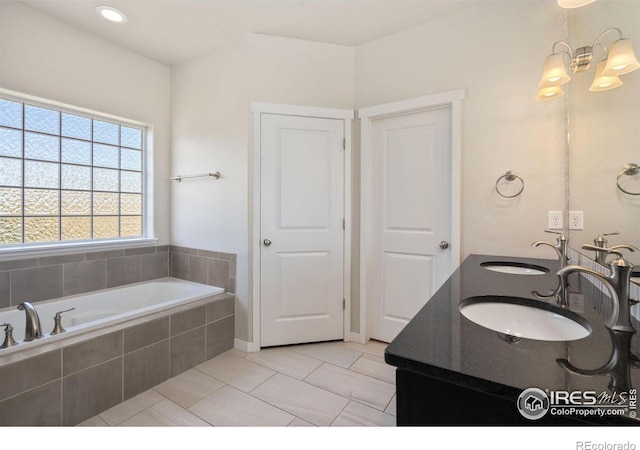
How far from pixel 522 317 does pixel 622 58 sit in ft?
3.80

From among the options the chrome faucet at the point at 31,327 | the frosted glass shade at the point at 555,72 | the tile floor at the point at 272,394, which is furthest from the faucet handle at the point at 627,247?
the chrome faucet at the point at 31,327

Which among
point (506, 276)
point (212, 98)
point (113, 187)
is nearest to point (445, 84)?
point (506, 276)

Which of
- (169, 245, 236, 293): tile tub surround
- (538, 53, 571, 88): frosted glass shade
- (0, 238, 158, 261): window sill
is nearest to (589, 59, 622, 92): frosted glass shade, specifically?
(538, 53, 571, 88): frosted glass shade

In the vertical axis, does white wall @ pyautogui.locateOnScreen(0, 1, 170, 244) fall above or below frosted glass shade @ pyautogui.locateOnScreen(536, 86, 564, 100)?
above

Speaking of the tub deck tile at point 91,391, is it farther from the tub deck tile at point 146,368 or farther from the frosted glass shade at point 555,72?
the frosted glass shade at point 555,72

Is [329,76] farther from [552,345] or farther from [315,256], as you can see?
[552,345]

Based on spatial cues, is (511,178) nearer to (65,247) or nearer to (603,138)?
(603,138)

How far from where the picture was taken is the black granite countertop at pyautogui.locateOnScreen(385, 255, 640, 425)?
0.56m

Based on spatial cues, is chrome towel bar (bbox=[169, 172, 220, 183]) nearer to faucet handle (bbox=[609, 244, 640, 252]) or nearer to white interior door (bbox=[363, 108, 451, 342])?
white interior door (bbox=[363, 108, 451, 342])

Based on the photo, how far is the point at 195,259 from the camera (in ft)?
9.32

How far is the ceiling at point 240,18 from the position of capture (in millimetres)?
2111

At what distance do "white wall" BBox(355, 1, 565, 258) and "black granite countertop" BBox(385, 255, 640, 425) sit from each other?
3.75 feet

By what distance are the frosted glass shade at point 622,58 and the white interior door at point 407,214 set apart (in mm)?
1032

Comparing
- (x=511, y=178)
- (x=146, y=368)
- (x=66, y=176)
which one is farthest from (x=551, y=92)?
(x=66, y=176)
